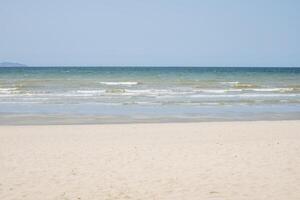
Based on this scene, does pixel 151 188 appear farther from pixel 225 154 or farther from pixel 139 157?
pixel 225 154

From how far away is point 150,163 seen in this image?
895 cm

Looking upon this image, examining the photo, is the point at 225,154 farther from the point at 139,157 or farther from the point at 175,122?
the point at 175,122

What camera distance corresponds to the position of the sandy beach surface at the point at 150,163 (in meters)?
6.99

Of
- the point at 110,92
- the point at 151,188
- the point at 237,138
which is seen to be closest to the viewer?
the point at 151,188

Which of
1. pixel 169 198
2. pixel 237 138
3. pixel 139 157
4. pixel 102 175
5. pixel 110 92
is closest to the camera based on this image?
pixel 169 198

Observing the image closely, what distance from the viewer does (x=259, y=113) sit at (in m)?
19.9

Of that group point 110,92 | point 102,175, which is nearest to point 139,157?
point 102,175

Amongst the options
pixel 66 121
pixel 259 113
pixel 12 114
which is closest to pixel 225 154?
pixel 66 121

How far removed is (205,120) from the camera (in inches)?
677

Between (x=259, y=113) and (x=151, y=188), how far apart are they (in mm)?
13626

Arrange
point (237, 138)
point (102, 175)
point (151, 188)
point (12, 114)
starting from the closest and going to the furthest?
point (151, 188), point (102, 175), point (237, 138), point (12, 114)

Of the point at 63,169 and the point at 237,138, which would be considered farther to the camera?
the point at 237,138

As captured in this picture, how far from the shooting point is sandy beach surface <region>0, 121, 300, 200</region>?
699 cm

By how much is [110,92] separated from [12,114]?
14.9 m
